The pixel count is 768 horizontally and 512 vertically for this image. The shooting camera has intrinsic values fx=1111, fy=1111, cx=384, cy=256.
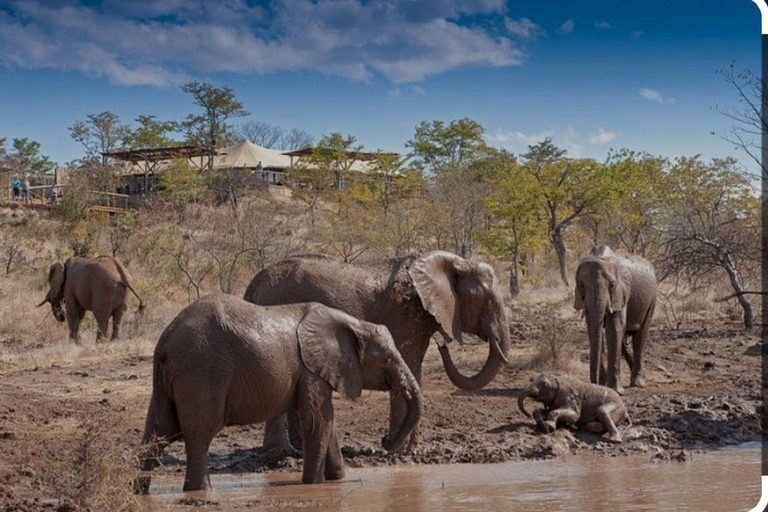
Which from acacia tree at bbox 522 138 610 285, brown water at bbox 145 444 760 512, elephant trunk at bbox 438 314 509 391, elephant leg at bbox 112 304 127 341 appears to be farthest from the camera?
acacia tree at bbox 522 138 610 285

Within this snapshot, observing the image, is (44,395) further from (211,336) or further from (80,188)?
(80,188)

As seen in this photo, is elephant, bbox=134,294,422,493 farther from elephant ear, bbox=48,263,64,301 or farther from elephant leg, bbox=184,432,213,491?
elephant ear, bbox=48,263,64,301

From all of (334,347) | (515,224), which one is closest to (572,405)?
(334,347)

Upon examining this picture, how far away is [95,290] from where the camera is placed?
20.9 metres

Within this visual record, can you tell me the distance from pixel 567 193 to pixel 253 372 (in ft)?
99.5

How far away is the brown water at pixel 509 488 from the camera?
8.98m

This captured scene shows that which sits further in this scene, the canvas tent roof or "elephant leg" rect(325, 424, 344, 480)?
the canvas tent roof

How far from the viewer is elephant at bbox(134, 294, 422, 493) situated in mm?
8648

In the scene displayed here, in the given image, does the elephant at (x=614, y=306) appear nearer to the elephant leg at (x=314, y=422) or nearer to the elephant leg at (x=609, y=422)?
the elephant leg at (x=609, y=422)

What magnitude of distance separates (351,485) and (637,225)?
27.7 metres

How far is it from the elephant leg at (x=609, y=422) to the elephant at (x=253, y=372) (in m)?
3.40

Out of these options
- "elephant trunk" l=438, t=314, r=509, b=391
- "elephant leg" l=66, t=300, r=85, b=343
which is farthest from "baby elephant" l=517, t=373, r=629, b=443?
"elephant leg" l=66, t=300, r=85, b=343

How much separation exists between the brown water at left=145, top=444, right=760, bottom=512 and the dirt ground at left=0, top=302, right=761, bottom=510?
0.42 meters

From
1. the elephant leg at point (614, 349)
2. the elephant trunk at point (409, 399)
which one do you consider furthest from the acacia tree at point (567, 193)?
the elephant trunk at point (409, 399)
